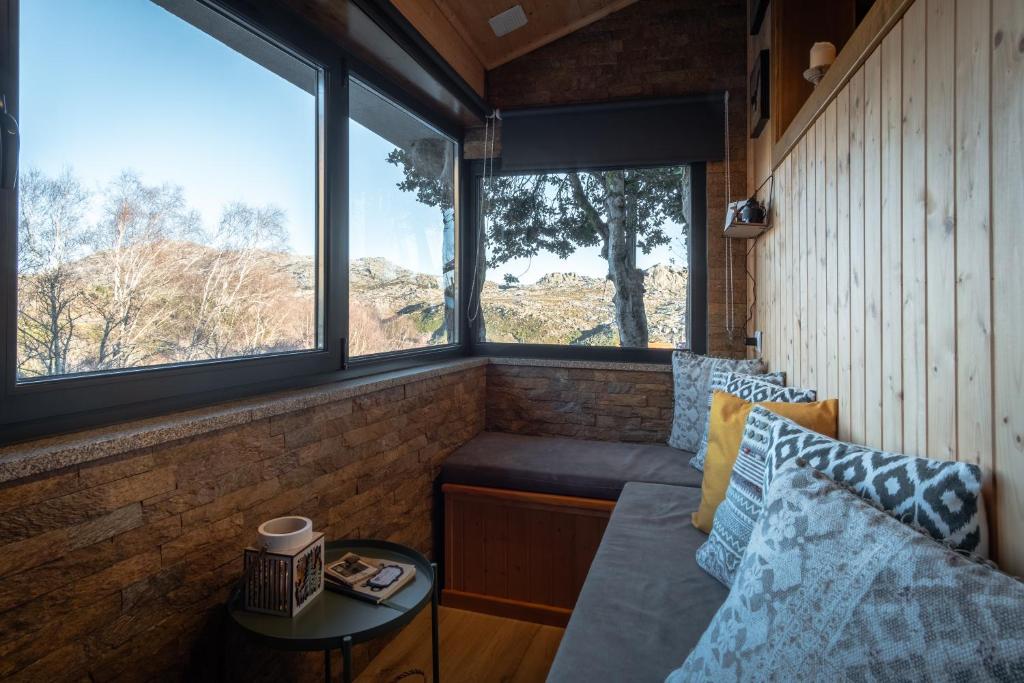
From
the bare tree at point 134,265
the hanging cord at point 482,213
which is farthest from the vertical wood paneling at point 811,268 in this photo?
the bare tree at point 134,265

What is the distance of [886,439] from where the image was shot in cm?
127

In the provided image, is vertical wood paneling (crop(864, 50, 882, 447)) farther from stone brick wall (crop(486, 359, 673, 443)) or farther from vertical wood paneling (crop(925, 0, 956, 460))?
stone brick wall (crop(486, 359, 673, 443))

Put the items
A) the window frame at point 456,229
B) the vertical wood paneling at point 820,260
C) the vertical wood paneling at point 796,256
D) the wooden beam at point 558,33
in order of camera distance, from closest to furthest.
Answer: the vertical wood paneling at point 820,260 < the vertical wood paneling at point 796,256 < the window frame at point 456,229 < the wooden beam at point 558,33

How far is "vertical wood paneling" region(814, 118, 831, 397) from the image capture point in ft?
5.69

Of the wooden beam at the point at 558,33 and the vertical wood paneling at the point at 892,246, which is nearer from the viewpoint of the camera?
the vertical wood paneling at the point at 892,246

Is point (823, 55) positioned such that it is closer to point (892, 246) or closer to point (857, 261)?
point (857, 261)

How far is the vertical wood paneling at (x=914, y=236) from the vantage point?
1104 mm

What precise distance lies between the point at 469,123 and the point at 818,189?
6.58 ft

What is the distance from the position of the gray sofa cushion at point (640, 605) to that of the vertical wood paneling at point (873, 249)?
0.59 meters

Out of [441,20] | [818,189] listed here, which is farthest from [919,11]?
[441,20]

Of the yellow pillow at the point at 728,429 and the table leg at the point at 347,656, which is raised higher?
the yellow pillow at the point at 728,429

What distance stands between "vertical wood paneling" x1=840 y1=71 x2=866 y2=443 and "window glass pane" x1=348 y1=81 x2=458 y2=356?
172 centimetres

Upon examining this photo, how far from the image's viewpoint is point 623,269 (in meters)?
3.06

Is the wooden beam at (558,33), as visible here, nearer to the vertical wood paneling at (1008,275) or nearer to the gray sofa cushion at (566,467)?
the gray sofa cushion at (566,467)
